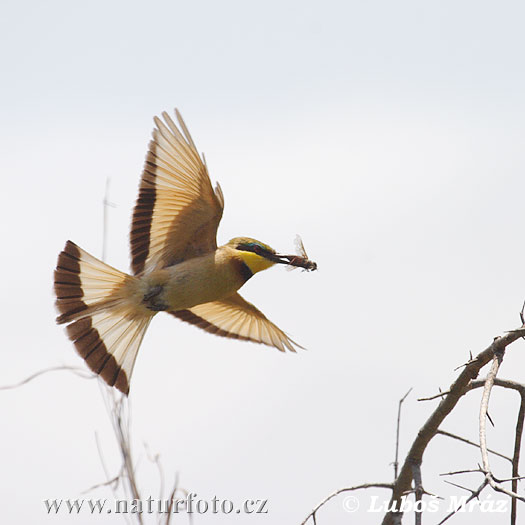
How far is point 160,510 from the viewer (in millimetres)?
2055

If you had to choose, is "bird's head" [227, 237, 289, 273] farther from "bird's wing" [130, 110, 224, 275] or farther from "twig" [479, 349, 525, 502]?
"twig" [479, 349, 525, 502]

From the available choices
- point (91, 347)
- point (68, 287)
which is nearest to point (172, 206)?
point (68, 287)

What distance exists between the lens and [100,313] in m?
3.59

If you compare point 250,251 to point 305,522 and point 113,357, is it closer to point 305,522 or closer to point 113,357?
point 113,357

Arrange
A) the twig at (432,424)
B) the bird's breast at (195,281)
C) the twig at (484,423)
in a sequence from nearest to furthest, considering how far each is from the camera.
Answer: the twig at (484,423), the twig at (432,424), the bird's breast at (195,281)

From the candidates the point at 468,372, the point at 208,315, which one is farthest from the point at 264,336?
the point at 468,372

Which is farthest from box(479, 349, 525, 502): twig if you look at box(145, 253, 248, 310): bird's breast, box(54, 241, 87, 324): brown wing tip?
box(54, 241, 87, 324): brown wing tip

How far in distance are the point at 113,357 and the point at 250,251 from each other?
0.66 m

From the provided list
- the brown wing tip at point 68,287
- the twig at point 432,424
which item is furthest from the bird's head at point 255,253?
the twig at point 432,424

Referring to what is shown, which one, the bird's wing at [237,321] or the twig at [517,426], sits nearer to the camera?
the twig at [517,426]

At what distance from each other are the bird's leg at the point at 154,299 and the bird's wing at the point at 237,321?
53cm

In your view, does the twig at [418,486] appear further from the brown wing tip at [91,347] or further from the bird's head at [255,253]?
the brown wing tip at [91,347]

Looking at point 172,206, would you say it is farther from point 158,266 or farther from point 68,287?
point 68,287

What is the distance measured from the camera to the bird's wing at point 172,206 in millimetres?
3447
